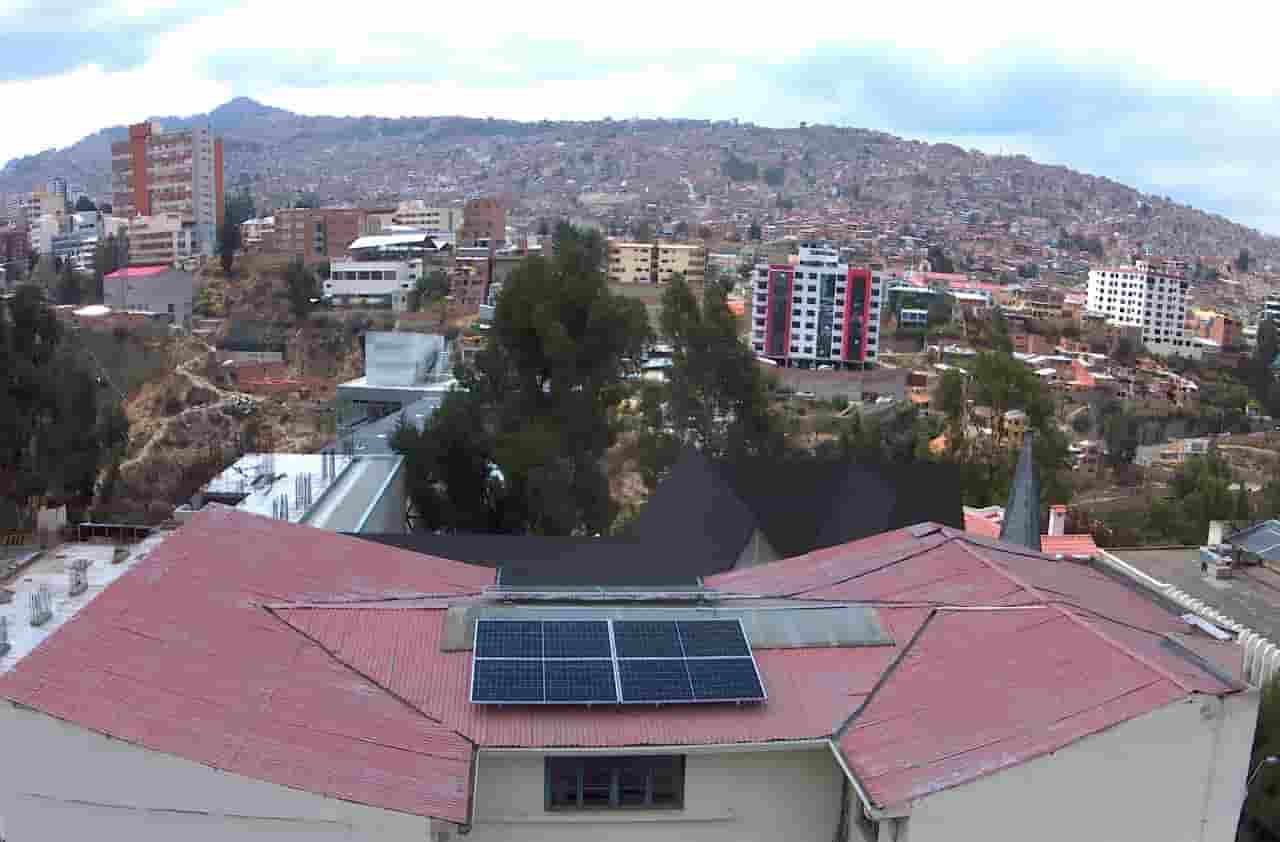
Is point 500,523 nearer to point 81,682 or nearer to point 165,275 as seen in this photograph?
point 81,682

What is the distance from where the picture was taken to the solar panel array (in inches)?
296

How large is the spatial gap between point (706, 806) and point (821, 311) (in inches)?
2340

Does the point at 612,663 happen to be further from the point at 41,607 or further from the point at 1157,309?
the point at 1157,309

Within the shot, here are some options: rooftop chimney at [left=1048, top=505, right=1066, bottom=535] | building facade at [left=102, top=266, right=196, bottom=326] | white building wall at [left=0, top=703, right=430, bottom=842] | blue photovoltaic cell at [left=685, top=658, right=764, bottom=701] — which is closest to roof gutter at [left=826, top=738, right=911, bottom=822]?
blue photovoltaic cell at [left=685, top=658, right=764, bottom=701]

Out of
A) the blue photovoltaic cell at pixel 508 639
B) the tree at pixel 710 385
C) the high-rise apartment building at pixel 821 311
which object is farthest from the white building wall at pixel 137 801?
the high-rise apartment building at pixel 821 311

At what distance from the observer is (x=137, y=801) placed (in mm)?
6406

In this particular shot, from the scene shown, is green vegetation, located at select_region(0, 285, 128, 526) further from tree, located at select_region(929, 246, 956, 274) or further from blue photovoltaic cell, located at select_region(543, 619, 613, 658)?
tree, located at select_region(929, 246, 956, 274)

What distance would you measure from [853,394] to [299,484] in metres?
44.3

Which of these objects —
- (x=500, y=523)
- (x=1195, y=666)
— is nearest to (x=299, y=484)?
Result: (x=500, y=523)

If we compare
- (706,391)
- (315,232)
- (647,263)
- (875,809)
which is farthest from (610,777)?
(315,232)

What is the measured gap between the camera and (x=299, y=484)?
18547 millimetres

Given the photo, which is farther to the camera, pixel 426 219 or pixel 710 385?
pixel 426 219

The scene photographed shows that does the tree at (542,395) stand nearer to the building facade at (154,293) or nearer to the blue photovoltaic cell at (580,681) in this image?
the blue photovoltaic cell at (580,681)

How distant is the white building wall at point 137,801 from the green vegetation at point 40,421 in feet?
50.4
